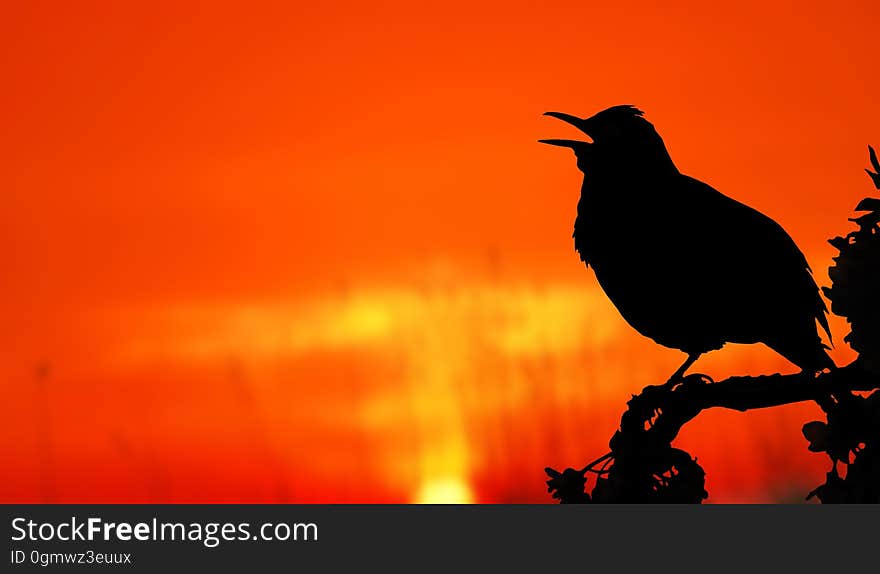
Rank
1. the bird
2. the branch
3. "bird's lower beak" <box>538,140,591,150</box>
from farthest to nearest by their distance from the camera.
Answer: "bird's lower beak" <box>538,140,591,150</box> → the bird → the branch

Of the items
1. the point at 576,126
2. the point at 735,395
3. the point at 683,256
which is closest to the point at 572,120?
the point at 576,126

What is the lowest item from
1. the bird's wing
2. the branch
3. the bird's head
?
the branch

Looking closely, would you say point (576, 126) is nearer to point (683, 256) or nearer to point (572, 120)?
point (572, 120)

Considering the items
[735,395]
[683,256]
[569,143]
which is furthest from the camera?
[569,143]

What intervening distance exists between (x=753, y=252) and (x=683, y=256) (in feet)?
1.84

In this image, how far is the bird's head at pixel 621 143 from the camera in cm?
900

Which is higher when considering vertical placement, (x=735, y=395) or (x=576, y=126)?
(x=576, y=126)

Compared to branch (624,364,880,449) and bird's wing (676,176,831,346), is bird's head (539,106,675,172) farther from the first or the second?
branch (624,364,880,449)

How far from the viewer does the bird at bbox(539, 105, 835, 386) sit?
841 centimetres

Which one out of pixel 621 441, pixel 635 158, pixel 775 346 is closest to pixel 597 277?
pixel 635 158

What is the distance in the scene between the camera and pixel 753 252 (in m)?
8.56

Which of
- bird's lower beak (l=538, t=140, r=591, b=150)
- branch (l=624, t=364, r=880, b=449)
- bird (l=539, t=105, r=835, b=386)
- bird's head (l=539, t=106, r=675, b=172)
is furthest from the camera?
bird's lower beak (l=538, t=140, r=591, b=150)

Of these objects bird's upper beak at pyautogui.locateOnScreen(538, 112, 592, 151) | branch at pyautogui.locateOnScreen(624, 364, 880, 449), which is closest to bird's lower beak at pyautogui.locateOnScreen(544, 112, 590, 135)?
bird's upper beak at pyautogui.locateOnScreen(538, 112, 592, 151)

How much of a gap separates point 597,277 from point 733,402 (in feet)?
14.0
